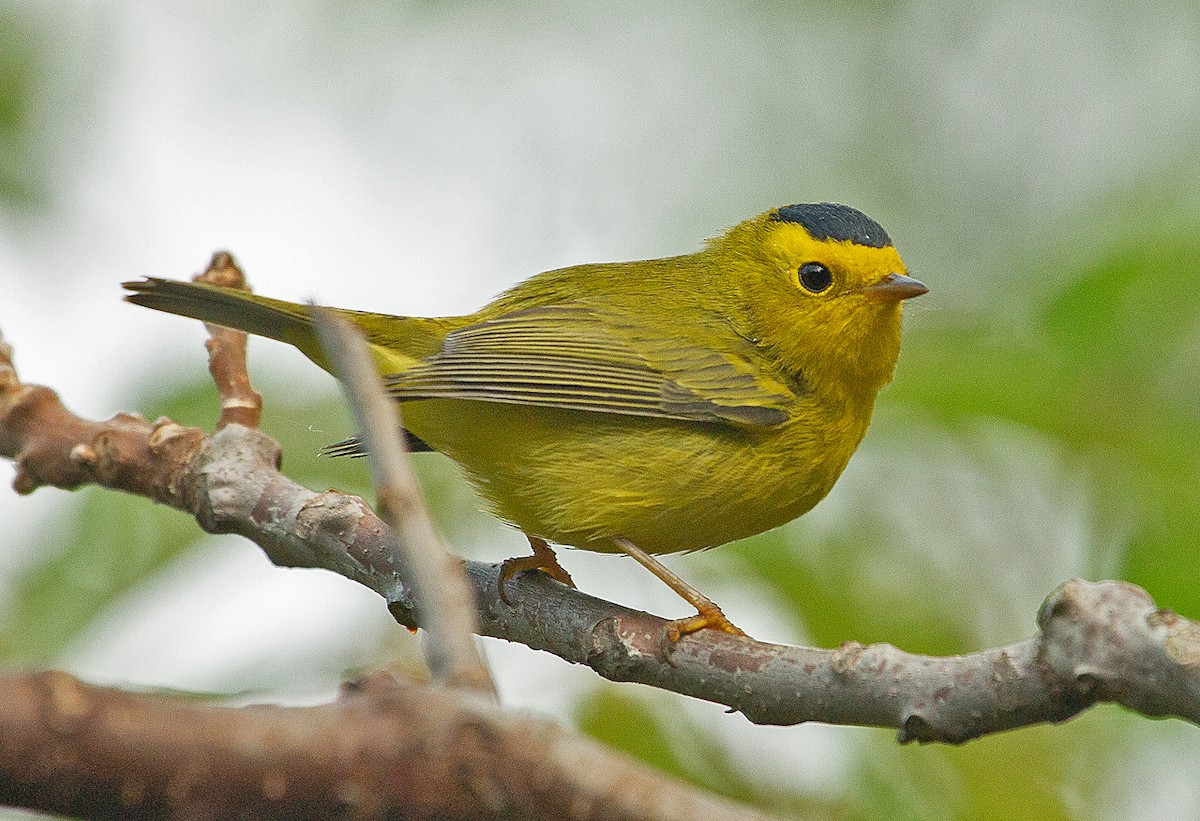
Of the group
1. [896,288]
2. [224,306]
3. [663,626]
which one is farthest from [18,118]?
[663,626]

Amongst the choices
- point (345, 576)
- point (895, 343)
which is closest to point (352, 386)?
point (345, 576)

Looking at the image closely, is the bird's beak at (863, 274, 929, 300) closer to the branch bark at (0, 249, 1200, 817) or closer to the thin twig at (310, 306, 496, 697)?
the branch bark at (0, 249, 1200, 817)

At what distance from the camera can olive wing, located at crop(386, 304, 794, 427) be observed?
3984mm

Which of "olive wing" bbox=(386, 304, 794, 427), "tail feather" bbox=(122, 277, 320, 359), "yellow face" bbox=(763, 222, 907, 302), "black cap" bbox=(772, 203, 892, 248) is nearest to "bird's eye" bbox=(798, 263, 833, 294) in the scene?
"yellow face" bbox=(763, 222, 907, 302)

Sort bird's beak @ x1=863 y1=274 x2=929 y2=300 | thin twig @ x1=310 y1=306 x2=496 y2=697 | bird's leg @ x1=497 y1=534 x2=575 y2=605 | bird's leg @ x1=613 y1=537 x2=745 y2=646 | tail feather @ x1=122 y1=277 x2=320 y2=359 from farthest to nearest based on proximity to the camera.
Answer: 1. bird's beak @ x1=863 y1=274 x2=929 y2=300
2. tail feather @ x1=122 y1=277 x2=320 y2=359
3. bird's leg @ x1=497 y1=534 x2=575 y2=605
4. bird's leg @ x1=613 y1=537 x2=745 y2=646
5. thin twig @ x1=310 y1=306 x2=496 y2=697

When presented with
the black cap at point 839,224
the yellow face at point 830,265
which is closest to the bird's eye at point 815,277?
the yellow face at point 830,265

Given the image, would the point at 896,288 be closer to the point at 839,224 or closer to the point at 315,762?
the point at 839,224

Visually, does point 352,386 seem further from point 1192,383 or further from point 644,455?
point 1192,383

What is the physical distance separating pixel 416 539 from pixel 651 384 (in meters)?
2.90

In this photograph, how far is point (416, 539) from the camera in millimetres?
1502

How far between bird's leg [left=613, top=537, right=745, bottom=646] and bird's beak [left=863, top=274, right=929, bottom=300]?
4.12ft

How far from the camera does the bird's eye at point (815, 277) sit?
476 centimetres

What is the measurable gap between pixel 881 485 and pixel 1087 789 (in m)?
1.40

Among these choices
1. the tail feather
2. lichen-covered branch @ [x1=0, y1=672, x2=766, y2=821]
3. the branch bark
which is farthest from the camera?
the tail feather
